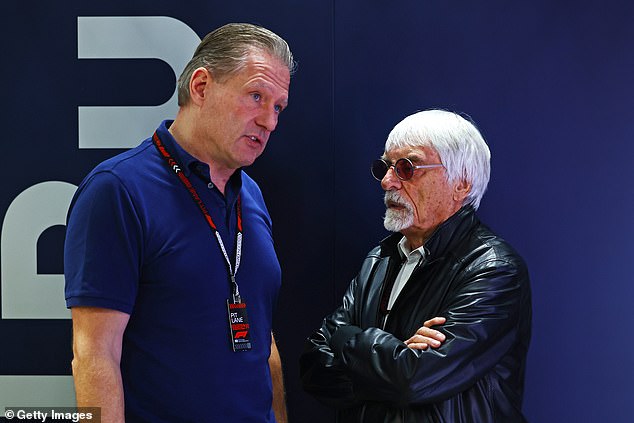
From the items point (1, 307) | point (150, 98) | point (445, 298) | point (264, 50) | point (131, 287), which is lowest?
point (1, 307)

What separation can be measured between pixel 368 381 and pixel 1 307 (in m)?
1.67

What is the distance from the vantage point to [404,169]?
108 inches

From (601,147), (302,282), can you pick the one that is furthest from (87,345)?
(601,147)

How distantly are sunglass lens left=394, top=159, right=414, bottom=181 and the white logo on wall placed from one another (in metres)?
1.02

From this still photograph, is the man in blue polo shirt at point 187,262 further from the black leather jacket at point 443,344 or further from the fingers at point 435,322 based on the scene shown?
the fingers at point 435,322

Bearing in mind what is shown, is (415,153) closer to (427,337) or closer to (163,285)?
(427,337)

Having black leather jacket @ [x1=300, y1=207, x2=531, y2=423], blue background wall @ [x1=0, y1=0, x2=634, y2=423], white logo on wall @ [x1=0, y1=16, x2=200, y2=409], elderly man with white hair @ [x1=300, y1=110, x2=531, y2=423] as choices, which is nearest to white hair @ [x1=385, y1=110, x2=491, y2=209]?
elderly man with white hair @ [x1=300, y1=110, x2=531, y2=423]


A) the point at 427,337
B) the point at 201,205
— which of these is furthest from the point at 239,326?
the point at 427,337

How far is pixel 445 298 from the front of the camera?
2.61m

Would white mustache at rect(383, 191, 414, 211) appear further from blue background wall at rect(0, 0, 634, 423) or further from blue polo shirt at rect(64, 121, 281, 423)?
blue polo shirt at rect(64, 121, 281, 423)

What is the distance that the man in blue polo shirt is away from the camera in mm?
2055

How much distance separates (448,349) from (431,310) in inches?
8.5

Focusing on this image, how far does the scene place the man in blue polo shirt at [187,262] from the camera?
2.05m

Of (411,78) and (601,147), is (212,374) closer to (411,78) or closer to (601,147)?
(411,78)
